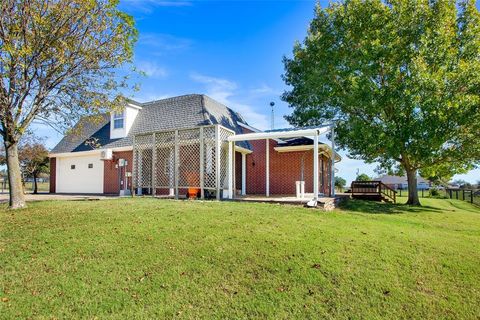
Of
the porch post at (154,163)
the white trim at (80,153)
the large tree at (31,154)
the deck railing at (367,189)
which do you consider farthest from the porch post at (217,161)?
the large tree at (31,154)

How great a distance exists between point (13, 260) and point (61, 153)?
16.1 metres

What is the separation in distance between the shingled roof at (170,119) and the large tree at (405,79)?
17.4 feet

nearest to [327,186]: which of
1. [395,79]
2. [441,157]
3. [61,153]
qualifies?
[441,157]

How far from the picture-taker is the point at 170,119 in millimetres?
16734

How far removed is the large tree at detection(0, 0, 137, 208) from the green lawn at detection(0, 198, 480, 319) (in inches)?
158

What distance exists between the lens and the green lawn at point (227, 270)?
156 inches

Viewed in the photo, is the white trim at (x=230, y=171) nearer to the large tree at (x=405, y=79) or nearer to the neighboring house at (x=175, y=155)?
the neighboring house at (x=175, y=155)

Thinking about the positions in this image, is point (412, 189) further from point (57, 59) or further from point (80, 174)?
point (80, 174)

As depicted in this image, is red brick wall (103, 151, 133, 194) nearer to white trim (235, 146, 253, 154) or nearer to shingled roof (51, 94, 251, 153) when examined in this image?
shingled roof (51, 94, 251, 153)

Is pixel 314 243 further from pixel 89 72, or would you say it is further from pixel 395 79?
pixel 395 79

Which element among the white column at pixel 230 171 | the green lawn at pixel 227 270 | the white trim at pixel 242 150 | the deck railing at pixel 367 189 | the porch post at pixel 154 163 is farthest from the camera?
the deck railing at pixel 367 189

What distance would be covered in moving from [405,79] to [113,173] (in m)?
16.3

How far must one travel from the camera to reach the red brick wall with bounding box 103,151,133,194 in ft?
55.7

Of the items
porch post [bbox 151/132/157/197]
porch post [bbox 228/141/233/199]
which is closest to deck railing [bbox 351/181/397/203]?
porch post [bbox 228/141/233/199]
